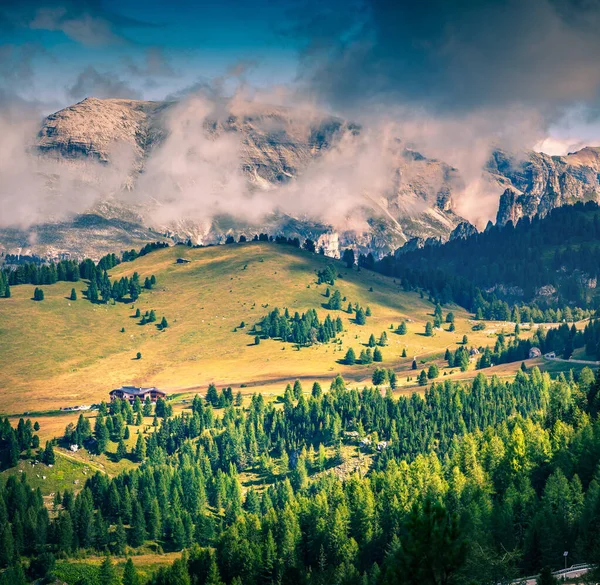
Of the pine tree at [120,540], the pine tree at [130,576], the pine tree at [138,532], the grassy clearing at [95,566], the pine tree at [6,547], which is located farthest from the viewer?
the pine tree at [138,532]

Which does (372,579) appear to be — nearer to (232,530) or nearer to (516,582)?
(516,582)

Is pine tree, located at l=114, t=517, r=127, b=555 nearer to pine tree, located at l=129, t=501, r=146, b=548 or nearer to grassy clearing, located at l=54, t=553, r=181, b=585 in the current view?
pine tree, located at l=129, t=501, r=146, b=548

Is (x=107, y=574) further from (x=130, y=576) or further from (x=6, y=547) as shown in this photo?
(x=6, y=547)

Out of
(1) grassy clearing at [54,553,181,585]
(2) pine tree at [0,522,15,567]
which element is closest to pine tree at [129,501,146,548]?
(1) grassy clearing at [54,553,181,585]

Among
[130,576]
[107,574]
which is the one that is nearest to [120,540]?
[107,574]

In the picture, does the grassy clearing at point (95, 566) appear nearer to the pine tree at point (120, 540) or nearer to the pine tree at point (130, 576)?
the pine tree at point (130, 576)

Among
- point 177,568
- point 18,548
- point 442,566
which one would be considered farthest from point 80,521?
point 442,566

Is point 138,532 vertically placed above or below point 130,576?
above

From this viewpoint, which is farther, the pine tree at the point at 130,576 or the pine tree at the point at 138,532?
the pine tree at the point at 138,532

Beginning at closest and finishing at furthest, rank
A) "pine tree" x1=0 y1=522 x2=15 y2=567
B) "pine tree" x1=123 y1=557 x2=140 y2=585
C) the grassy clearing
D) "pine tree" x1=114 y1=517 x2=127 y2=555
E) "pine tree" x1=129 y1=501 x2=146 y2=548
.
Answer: "pine tree" x1=123 y1=557 x2=140 y2=585 < the grassy clearing < "pine tree" x1=0 y1=522 x2=15 y2=567 < "pine tree" x1=114 y1=517 x2=127 y2=555 < "pine tree" x1=129 y1=501 x2=146 y2=548

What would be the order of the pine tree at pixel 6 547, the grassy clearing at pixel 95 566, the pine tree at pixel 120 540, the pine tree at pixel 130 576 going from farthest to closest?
the pine tree at pixel 120 540, the pine tree at pixel 6 547, the grassy clearing at pixel 95 566, the pine tree at pixel 130 576

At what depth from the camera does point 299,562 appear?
6132 inches

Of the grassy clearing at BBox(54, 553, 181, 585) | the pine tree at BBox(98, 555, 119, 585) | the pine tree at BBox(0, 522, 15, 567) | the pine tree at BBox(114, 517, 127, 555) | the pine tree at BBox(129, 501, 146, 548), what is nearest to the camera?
the pine tree at BBox(98, 555, 119, 585)

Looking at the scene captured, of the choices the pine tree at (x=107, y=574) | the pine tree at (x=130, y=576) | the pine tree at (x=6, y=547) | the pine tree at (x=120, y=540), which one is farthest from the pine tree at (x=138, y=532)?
the pine tree at (x=130, y=576)
